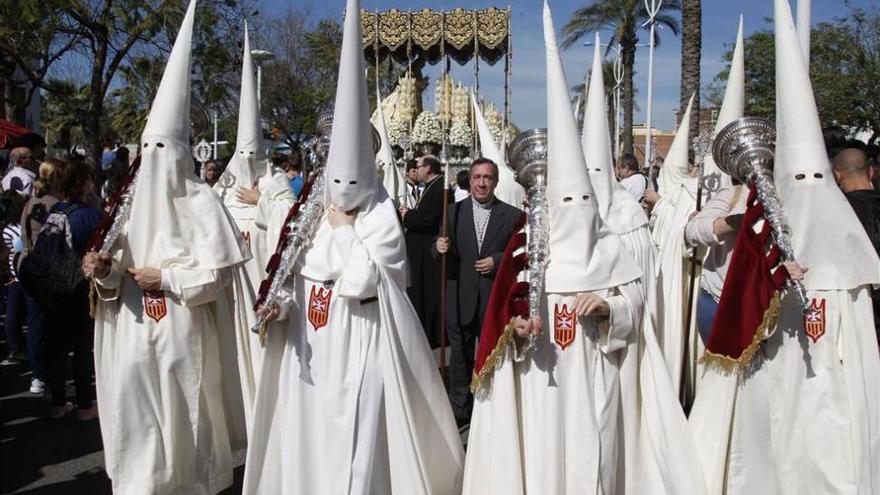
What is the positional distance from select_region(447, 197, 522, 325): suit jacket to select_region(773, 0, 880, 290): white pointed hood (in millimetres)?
2755

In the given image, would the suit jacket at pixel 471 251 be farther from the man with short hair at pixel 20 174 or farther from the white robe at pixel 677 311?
the man with short hair at pixel 20 174

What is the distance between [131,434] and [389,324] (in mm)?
1665

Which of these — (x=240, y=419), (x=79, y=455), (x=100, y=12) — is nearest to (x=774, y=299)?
(x=240, y=419)

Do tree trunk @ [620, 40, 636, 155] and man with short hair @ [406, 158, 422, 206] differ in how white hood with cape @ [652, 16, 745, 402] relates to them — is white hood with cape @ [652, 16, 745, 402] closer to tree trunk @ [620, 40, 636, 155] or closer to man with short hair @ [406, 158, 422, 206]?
man with short hair @ [406, 158, 422, 206]

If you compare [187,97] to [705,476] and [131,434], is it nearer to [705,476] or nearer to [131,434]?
[131,434]

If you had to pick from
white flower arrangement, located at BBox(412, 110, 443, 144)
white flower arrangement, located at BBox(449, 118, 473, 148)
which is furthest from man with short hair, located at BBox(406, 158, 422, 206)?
white flower arrangement, located at BBox(412, 110, 443, 144)

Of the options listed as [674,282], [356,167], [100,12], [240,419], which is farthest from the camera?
[100,12]

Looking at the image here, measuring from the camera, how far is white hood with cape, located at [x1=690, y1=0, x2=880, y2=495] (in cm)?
411

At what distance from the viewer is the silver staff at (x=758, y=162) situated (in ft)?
13.4

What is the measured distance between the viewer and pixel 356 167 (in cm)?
445

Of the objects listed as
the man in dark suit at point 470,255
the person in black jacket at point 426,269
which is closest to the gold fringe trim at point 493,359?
the man in dark suit at point 470,255

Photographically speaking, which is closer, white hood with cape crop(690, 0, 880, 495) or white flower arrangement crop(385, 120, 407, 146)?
white hood with cape crop(690, 0, 880, 495)

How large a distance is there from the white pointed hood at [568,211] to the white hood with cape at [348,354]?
887 mm

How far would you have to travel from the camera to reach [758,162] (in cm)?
450
